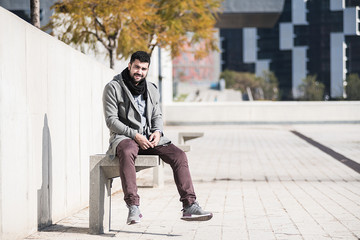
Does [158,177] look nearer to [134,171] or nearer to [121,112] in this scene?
[121,112]

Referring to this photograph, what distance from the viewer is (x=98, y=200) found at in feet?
16.8

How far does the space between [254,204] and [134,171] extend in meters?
2.53

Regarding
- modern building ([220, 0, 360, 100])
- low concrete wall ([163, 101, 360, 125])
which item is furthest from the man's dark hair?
modern building ([220, 0, 360, 100])

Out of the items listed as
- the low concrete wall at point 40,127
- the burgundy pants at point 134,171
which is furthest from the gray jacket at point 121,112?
the low concrete wall at point 40,127

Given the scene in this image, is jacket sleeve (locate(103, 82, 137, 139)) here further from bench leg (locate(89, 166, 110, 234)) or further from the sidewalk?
the sidewalk

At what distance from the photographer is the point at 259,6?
3291 cm

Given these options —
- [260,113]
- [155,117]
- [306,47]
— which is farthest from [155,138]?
[306,47]

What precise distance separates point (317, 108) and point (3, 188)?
2818cm

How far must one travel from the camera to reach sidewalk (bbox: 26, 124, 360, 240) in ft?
17.4

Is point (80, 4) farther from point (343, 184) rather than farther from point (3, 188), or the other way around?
point (3, 188)

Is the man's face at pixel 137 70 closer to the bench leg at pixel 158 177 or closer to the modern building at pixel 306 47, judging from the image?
the bench leg at pixel 158 177

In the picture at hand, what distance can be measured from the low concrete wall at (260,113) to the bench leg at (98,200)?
26.0m

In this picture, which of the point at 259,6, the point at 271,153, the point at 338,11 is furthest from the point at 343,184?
the point at 338,11

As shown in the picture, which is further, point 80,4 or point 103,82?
point 80,4
